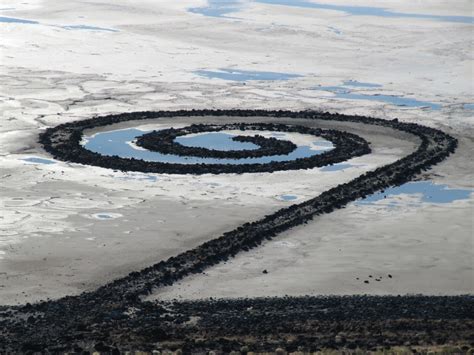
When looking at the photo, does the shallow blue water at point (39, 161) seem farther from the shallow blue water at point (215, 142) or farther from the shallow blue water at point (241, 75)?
the shallow blue water at point (241, 75)

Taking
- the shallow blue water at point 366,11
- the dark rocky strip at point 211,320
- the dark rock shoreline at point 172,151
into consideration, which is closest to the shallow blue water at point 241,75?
the dark rock shoreline at point 172,151

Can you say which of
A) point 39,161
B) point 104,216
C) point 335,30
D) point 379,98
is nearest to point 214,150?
point 39,161

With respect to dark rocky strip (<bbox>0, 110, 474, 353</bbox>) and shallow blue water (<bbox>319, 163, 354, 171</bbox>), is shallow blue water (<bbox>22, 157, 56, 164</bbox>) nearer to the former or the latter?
shallow blue water (<bbox>319, 163, 354, 171</bbox>)

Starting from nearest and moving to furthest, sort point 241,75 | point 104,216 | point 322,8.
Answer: point 104,216 → point 241,75 → point 322,8

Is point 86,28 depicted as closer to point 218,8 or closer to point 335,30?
point 218,8

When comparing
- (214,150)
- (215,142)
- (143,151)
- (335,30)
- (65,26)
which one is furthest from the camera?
(65,26)
